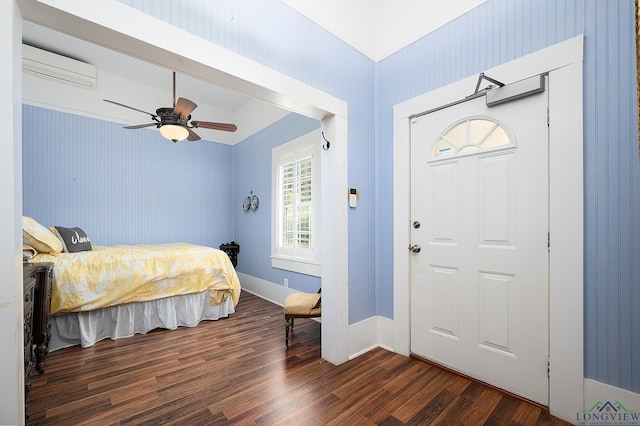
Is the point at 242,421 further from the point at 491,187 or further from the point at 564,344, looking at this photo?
the point at 491,187

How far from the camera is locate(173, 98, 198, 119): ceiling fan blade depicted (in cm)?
278

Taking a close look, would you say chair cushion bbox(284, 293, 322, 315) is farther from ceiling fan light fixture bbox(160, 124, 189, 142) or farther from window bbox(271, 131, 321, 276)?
ceiling fan light fixture bbox(160, 124, 189, 142)

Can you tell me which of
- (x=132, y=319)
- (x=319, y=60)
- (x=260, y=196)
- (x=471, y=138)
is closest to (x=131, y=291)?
(x=132, y=319)

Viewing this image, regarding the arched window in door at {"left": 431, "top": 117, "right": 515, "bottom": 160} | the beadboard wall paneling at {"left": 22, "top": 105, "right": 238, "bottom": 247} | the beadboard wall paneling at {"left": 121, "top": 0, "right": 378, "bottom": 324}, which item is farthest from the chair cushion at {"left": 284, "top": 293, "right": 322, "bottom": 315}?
the beadboard wall paneling at {"left": 22, "top": 105, "right": 238, "bottom": 247}

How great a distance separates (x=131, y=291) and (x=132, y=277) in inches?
5.7

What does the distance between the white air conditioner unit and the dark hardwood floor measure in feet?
12.1

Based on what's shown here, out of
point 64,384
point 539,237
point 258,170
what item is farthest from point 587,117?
point 258,170

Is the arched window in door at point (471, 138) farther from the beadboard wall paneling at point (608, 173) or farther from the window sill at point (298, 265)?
the window sill at point (298, 265)

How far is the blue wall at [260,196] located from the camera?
3965 mm

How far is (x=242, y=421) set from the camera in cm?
164

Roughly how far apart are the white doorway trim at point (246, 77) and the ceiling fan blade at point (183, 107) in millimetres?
1117

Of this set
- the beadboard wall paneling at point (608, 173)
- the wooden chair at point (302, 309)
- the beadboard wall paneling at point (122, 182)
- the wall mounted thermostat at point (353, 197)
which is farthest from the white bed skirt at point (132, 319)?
the beadboard wall paneling at point (608, 173)

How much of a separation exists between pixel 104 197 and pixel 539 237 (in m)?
5.49

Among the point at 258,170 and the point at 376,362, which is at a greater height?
the point at 258,170
